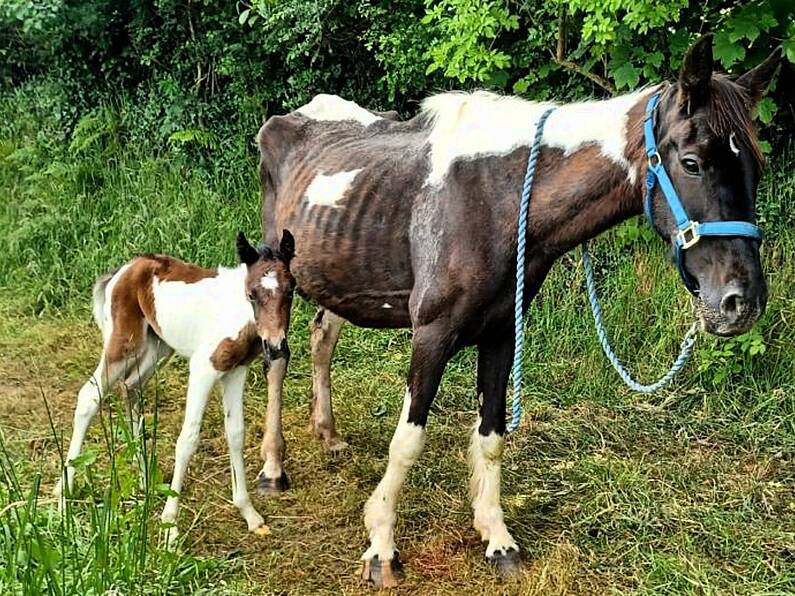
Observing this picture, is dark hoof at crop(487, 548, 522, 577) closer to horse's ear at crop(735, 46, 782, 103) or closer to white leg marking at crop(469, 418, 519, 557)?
white leg marking at crop(469, 418, 519, 557)

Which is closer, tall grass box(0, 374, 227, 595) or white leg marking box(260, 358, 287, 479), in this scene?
tall grass box(0, 374, 227, 595)

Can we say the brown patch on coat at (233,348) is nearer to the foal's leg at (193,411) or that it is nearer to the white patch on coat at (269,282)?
the foal's leg at (193,411)

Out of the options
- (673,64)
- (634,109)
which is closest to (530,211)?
(634,109)

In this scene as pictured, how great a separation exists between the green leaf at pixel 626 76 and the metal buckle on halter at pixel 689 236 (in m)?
2.22

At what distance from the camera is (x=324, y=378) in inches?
187

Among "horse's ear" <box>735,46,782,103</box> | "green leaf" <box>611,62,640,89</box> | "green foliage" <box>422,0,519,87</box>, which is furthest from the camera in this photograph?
"green foliage" <box>422,0,519,87</box>

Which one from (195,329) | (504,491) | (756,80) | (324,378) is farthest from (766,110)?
(195,329)

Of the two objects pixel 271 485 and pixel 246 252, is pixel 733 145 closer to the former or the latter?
pixel 246 252

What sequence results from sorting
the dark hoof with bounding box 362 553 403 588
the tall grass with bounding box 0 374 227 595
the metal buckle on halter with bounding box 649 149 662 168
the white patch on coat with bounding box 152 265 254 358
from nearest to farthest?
1. the tall grass with bounding box 0 374 227 595
2. the metal buckle on halter with bounding box 649 149 662 168
3. the dark hoof with bounding box 362 553 403 588
4. the white patch on coat with bounding box 152 265 254 358

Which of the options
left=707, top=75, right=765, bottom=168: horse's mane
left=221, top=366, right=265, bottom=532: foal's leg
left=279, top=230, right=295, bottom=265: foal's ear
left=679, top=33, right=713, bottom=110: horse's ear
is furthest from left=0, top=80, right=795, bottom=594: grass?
left=679, top=33, right=713, bottom=110: horse's ear

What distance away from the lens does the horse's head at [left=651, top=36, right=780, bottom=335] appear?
8.69ft

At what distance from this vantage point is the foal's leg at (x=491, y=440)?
140 inches

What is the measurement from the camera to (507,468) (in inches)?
169

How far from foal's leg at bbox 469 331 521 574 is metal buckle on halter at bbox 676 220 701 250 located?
968 mm
